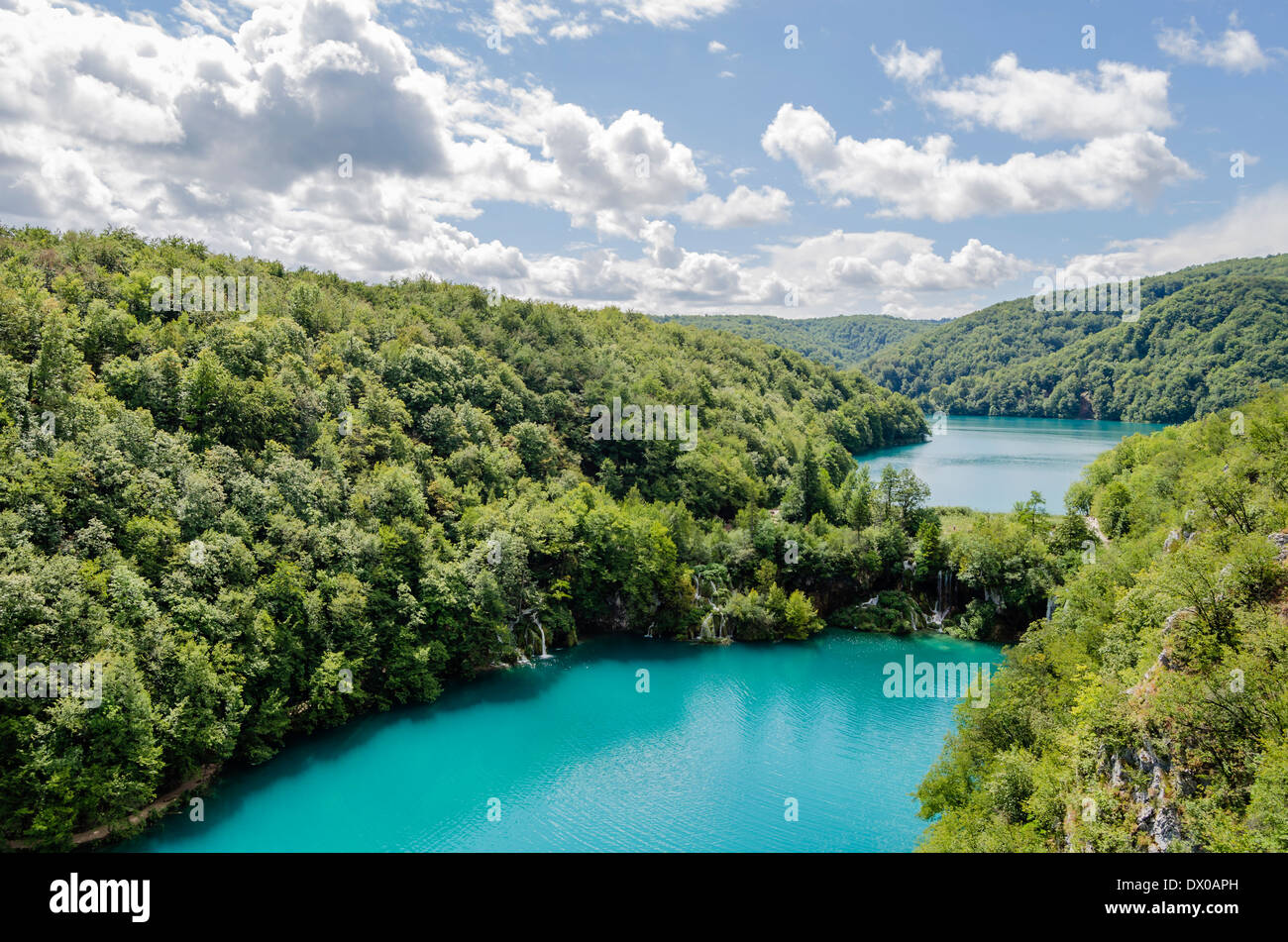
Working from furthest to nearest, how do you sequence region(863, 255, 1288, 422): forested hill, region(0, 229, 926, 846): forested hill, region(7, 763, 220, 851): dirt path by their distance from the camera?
region(863, 255, 1288, 422): forested hill → region(0, 229, 926, 846): forested hill → region(7, 763, 220, 851): dirt path

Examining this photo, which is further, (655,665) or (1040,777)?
(655,665)

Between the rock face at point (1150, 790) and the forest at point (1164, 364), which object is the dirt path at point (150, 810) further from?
the forest at point (1164, 364)

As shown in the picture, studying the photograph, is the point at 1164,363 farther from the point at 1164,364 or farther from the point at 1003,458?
the point at 1003,458

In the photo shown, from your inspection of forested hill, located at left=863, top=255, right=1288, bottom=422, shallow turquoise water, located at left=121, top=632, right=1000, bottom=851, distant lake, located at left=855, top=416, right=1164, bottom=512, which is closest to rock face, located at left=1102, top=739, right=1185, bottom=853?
shallow turquoise water, located at left=121, top=632, right=1000, bottom=851

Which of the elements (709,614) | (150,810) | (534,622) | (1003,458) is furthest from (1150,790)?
(1003,458)

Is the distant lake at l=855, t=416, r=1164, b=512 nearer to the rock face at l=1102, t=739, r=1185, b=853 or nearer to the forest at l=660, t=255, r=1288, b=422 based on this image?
the forest at l=660, t=255, r=1288, b=422
